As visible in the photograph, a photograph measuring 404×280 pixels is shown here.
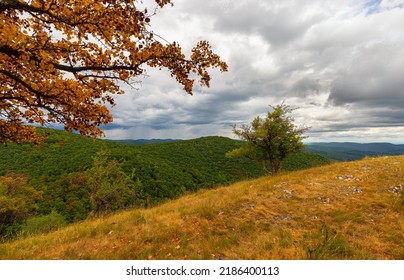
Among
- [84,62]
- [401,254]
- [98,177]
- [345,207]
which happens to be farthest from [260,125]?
[98,177]

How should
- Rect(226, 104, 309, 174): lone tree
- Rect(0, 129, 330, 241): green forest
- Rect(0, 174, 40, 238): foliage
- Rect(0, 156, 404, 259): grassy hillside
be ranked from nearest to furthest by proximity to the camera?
Rect(0, 156, 404, 259): grassy hillside
Rect(226, 104, 309, 174): lone tree
Rect(0, 174, 40, 238): foliage
Rect(0, 129, 330, 241): green forest

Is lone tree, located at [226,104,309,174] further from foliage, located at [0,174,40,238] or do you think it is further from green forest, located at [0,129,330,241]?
foliage, located at [0,174,40,238]

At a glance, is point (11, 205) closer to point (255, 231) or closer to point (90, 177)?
point (90, 177)

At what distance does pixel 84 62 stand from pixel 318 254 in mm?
8667

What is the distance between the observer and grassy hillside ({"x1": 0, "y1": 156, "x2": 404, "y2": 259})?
612 cm

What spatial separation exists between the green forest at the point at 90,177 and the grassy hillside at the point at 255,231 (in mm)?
5209

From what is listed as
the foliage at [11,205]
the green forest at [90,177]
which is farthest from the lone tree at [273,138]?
the foliage at [11,205]

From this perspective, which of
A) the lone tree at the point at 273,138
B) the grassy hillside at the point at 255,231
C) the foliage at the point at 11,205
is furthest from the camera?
the foliage at the point at 11,205

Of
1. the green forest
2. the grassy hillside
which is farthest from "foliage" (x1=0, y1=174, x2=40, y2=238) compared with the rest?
the grassy hillside

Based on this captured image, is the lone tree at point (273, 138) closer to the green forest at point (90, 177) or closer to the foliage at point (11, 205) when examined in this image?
the green forest at point (90, 177)

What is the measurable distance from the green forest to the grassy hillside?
5209 mm

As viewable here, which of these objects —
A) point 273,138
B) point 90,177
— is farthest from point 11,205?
point 273,138

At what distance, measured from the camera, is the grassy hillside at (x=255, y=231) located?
6.12 m

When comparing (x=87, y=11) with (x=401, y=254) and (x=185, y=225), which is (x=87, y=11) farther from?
(x=401, y=254)
